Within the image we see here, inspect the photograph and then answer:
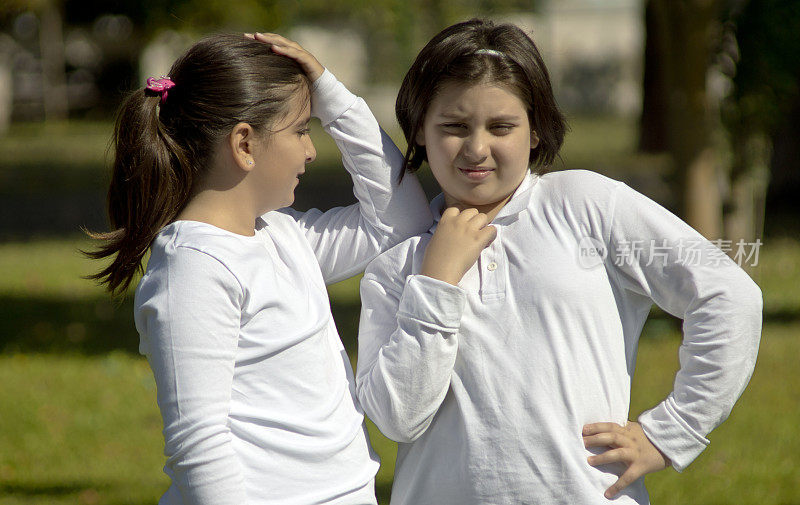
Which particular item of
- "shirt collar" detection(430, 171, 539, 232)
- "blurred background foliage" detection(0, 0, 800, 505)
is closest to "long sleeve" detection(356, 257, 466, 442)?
"shirt collar" detection(430, 171, 539, 232)

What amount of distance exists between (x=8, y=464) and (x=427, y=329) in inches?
125

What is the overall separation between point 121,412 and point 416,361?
3.56 meters

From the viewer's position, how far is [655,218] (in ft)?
6.62

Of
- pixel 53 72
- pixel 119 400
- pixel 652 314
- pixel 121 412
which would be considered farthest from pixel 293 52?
pixel 53 72

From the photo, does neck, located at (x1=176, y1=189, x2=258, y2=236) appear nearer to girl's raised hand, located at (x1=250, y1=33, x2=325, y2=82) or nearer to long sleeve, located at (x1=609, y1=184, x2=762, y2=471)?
girl's raised hand, located at (x1=250, y1=33, x2=325, y2=82)

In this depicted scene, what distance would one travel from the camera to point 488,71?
2076 mm

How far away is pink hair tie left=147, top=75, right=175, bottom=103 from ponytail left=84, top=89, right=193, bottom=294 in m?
0.02

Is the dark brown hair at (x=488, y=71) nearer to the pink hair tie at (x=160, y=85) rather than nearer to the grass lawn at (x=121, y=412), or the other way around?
the pink hair tie at (x=160, y=85)

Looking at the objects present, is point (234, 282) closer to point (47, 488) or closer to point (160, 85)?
point (160, 85)

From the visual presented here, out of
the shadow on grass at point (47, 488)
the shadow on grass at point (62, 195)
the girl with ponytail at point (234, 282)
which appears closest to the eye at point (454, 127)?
the girl with ponytail at point (234, 282)

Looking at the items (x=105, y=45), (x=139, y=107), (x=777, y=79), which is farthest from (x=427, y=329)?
(x=105, y=45)

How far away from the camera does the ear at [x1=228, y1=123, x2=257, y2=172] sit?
6.54ft

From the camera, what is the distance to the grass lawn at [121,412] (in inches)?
163

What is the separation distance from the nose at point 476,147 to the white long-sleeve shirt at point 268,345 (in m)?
0.25
